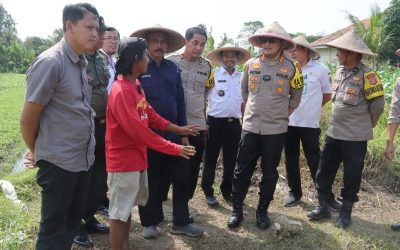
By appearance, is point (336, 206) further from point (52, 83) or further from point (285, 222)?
point (52, 83)

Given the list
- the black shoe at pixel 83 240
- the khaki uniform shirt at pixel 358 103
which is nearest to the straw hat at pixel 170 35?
the khaki uniform shirt at pixel 358 103

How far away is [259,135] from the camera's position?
370cm

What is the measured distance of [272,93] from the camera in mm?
3590

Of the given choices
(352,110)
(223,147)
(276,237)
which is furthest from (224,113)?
(276,237)

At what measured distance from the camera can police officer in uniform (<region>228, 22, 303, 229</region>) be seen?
11.7 feet

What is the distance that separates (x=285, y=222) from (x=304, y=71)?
5.80 ft

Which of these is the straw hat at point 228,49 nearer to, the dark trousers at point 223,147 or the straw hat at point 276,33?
the straw hat at point 276,33

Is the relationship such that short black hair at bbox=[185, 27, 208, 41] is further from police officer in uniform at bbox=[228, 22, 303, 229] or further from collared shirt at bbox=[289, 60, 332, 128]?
collared shirt at bbox=[289, 60, 332, 128]

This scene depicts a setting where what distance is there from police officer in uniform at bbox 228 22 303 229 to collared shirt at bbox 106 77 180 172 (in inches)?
47.5

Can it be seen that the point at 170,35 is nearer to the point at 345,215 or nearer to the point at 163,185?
the point at 163,185

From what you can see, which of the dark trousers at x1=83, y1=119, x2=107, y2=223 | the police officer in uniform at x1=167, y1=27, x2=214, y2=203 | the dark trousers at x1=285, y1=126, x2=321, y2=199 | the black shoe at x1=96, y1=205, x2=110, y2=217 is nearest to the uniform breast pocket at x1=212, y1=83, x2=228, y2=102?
the police officer in uniform at x1=167, y1=27, x2=214, y2=203

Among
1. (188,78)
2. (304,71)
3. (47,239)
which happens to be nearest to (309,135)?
(304,71)

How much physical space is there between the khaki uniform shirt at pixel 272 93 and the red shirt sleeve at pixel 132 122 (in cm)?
122

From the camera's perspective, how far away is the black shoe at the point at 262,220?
3.76 metres
